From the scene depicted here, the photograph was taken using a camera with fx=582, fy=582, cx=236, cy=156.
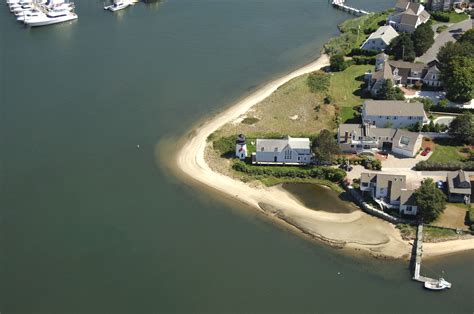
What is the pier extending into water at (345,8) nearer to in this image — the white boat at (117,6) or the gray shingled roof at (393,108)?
the white boat at (117,6)

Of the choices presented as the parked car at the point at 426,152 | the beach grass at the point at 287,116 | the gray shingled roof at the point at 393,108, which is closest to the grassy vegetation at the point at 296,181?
the beach grass at the point at 287,116

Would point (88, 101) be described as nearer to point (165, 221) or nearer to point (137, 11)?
point (165, 221)

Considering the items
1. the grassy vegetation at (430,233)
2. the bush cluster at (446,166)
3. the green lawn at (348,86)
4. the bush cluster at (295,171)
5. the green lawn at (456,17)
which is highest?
the green lawn at (456,17)

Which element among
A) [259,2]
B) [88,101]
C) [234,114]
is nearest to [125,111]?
[88,101]

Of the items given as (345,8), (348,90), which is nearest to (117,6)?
(345,8)

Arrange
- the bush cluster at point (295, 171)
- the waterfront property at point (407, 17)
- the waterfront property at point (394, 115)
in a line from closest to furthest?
the bush cluster at point (295, 171), the waterfront property at point (394, 115), the waterfront property at point (407, 17)

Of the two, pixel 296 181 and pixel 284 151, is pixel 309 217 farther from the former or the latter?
pixel 284 151

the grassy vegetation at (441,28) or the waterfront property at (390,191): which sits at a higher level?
the grassy vegetation at (441,28)
